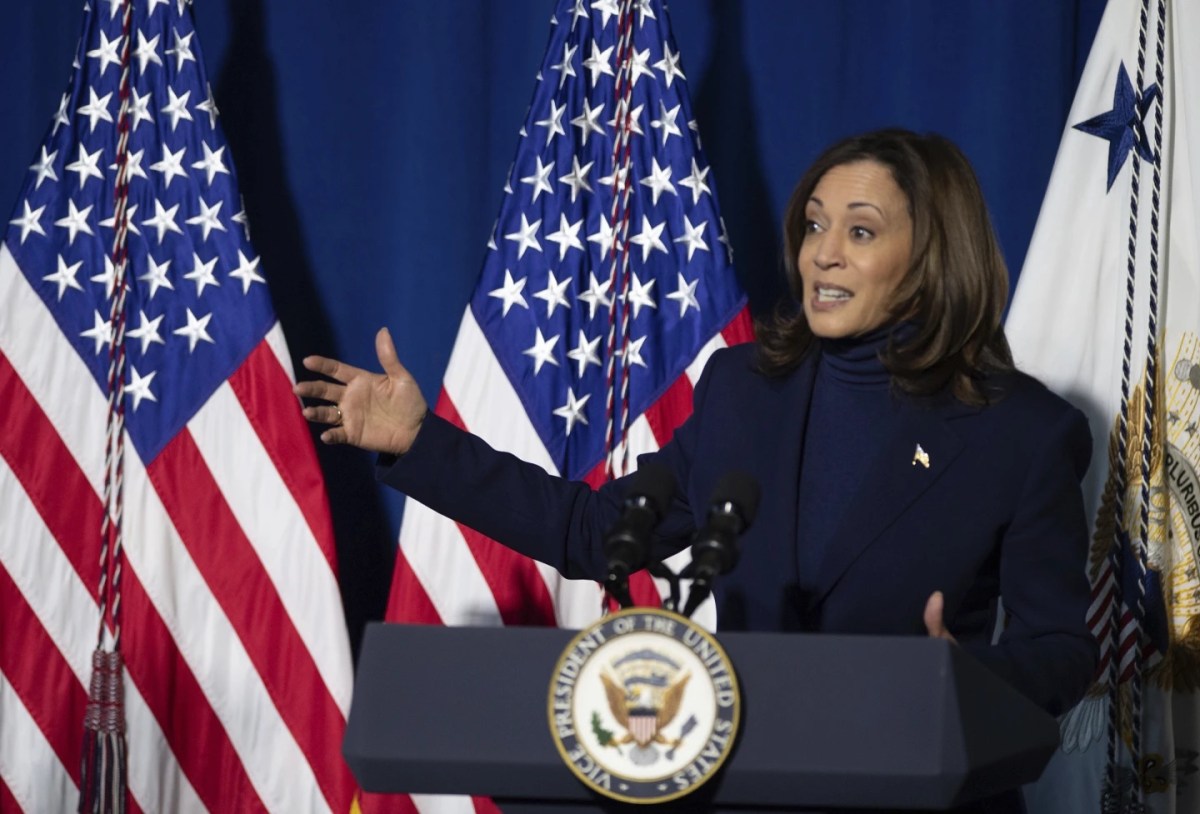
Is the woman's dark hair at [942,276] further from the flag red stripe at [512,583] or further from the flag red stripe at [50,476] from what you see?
the flag red stripe at [50,476]

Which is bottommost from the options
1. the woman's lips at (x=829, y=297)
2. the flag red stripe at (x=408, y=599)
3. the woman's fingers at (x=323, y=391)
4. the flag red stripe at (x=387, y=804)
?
the flag red stripe at (x=387, y=804)

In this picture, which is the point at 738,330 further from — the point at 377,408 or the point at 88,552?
the point at 88,552

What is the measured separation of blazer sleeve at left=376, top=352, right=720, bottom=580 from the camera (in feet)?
6.17

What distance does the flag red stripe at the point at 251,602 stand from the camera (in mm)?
2688

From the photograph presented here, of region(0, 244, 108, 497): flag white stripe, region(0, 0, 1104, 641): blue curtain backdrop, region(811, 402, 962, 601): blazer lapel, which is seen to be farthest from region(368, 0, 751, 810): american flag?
region(811, 402, 962, 601): blazer lapel

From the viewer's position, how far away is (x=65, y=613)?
2.66 metres

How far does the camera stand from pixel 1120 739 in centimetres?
260

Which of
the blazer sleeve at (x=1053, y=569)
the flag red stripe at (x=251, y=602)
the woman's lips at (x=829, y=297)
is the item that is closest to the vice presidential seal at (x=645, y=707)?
the blazer sleeve at (x=1053, y=569)

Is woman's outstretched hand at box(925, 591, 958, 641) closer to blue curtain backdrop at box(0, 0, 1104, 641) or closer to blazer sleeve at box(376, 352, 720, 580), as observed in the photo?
blazer sleeve at box(376, 352, 720, 580)

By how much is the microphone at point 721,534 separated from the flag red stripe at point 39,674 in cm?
180

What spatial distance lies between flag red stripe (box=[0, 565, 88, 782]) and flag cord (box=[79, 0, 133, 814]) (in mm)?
92

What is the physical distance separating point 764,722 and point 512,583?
5.19 feet

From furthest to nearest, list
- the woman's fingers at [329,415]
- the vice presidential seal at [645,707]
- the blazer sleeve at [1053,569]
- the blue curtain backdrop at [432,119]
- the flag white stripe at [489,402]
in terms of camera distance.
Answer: the blue curtain backdrop at [432,119], the flag white stripe at [489,402], the woman's fingers at [329,415], the blazer sleeve at [1053,569], the vice presidential seal at [645,707]

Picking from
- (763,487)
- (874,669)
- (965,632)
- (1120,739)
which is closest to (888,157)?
(763,487)
